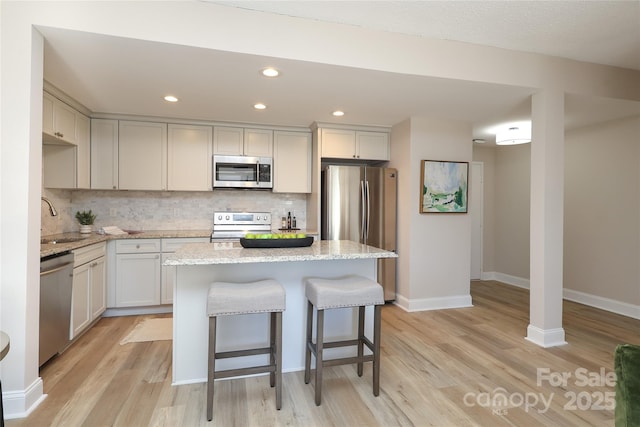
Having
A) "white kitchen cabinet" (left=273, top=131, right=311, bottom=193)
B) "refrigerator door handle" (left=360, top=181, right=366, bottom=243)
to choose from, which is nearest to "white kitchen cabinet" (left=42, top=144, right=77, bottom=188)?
"white kitchen cabinet" (left=273, top=131, right=311, bottom=193)

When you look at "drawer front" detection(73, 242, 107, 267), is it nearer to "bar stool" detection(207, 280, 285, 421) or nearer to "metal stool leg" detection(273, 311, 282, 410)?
"bar stool" detection(207, 280, 285, 421)

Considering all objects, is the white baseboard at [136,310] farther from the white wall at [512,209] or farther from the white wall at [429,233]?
the white wall at [512,209]

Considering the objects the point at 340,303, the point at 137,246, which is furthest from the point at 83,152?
the point at 340,303

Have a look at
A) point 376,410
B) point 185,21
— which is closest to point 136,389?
point 376,410

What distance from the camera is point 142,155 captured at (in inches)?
151

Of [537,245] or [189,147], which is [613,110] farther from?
[189,147]

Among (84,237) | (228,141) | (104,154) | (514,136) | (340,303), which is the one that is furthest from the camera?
(228,141)

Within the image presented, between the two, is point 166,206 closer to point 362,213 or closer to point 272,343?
point 362,213

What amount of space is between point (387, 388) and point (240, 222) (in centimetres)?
276

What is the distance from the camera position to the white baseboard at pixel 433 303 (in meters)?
3.78

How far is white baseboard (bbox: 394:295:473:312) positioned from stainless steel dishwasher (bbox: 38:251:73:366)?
3254 millimetres

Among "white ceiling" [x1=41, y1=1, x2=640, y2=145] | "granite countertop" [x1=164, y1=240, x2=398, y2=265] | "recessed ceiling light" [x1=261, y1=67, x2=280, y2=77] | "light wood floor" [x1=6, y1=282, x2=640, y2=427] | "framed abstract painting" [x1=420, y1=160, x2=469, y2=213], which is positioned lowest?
"light wood floor" [x1=6, y1=282, x2=640, y2=427]

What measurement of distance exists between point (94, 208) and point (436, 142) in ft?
13.7

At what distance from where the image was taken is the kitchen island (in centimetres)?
216
